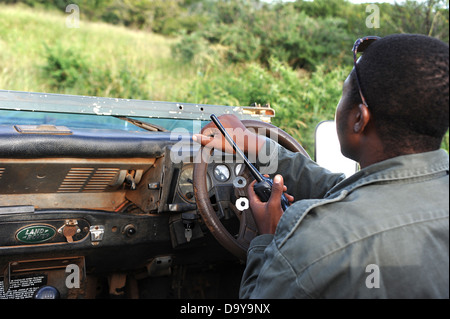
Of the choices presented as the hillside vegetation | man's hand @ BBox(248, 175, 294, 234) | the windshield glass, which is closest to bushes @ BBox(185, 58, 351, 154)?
the hillside vegetation

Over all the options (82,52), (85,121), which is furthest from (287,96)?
(85,121)

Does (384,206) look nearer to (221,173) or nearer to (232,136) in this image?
(232,136)

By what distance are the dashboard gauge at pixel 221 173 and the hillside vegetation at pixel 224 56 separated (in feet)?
13.2

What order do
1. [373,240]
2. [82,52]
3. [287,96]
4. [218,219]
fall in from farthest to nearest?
[82,52], [287,96], [218,219], [373,240]

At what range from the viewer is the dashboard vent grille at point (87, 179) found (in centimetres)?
232

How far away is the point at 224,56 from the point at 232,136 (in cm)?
879

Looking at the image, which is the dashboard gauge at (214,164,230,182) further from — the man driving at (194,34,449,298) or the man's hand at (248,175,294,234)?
the man driving at (194,34,449,298)

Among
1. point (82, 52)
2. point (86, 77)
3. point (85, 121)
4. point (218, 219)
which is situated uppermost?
point (82, 52)

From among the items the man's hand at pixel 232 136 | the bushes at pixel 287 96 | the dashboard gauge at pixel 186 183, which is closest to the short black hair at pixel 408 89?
the man's hand at pixel 232 136

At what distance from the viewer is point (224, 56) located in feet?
34.9

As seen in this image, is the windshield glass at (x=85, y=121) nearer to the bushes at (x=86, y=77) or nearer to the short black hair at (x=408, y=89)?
the short black hair at (x=408, y=89)

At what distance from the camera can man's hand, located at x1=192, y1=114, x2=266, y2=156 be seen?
2.10m

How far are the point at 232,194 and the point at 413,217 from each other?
113 cm
